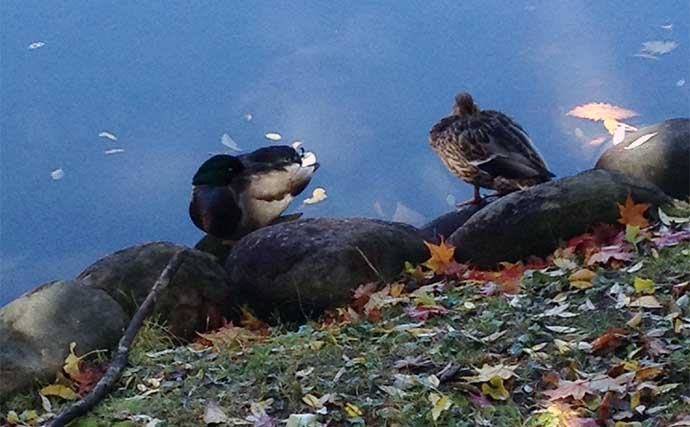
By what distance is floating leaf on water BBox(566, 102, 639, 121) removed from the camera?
614 centimetres

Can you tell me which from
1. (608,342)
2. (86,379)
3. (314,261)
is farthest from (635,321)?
(86,379)

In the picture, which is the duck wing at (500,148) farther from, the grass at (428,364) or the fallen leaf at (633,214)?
the grass at (428,364)

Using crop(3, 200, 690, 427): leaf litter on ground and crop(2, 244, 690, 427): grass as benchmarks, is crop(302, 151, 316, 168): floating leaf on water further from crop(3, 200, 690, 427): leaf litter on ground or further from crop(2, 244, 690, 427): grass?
crop(2, 244, 690, 427): grass

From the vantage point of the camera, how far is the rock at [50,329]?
3.64 m

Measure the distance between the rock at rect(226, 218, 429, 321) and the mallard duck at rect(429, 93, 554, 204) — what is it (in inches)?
27.9

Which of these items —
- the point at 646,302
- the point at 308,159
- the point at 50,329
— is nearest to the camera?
the point at 646,302

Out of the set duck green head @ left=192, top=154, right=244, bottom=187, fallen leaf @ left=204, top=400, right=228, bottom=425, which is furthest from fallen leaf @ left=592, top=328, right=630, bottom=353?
duck green head @ left=192, top=154, right=244, bottom=187

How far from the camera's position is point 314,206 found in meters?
6.06

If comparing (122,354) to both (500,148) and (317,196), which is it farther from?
(317,196)

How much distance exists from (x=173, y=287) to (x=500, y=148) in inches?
69.8

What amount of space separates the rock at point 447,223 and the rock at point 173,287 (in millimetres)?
1039

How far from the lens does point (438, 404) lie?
2861 mm

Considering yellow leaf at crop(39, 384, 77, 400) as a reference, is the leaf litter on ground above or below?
above

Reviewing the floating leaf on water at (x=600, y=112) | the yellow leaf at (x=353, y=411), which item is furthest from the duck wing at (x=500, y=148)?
the yellow leaf at (x=353, y=411)
